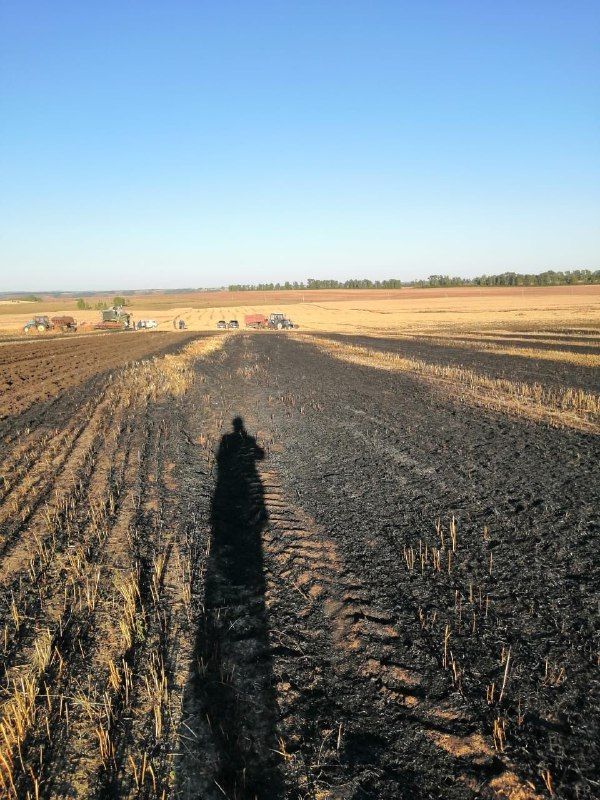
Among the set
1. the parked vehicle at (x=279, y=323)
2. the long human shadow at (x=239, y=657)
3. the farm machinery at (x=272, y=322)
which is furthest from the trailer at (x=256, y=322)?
the long human shadow at (x=239, y=657)

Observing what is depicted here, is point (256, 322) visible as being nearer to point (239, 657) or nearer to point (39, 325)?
point (39, 325)

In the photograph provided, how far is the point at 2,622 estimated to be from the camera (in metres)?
4.55

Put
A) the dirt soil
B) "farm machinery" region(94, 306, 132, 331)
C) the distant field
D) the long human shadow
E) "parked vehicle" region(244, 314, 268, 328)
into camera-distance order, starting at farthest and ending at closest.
Answer: "parked vehicle" region(244, 314, 268, 328) < "farm machinery" region(94, 306, 132, 331) < the distant field < the dirt soil < the long human shadow

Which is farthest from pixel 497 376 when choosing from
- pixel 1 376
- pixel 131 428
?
pixel 1 376

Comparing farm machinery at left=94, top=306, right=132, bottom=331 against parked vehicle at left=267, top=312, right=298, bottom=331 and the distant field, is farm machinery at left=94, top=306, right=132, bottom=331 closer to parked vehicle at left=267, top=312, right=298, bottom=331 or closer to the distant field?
the distant field

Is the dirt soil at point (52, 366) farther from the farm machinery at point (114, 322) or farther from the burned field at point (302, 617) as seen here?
the farm machinery at point (114, 322)

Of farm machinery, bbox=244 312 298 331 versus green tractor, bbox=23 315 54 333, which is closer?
green tractor, bbox=23 315 54 333

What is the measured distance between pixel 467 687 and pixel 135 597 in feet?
10.5

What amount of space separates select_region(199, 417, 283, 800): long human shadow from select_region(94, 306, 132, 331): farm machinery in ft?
183

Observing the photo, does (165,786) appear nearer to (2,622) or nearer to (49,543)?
(2,622)

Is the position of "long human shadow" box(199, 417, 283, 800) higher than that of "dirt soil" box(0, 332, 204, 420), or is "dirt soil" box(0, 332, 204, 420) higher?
"dirt soil" box(0, 332, 204, 420)

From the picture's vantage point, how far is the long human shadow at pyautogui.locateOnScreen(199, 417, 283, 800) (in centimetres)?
315

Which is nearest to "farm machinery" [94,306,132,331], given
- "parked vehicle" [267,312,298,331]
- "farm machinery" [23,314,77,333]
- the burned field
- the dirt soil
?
"farm machinery" [23,314,77,333]

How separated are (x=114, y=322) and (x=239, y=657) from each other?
60.6 metres
